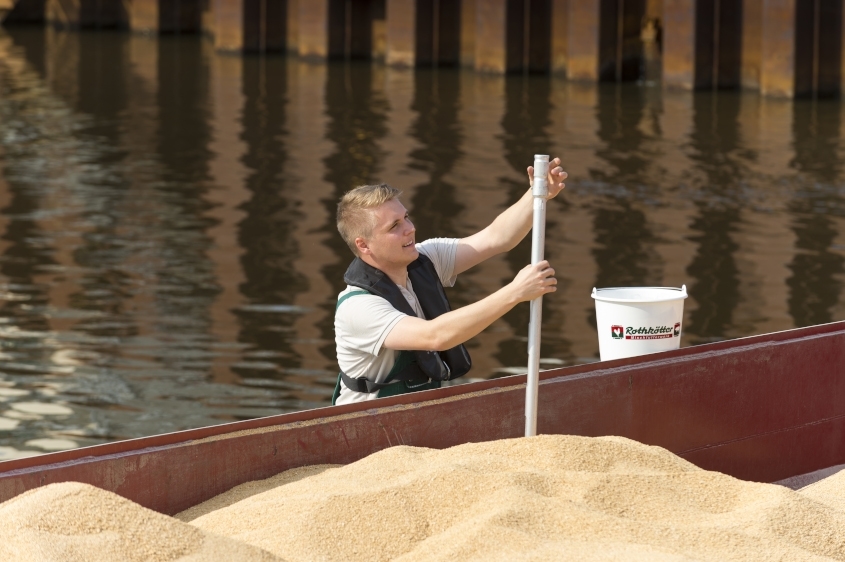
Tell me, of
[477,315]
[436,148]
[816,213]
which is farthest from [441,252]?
[436,148]

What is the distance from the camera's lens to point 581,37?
18.0 m

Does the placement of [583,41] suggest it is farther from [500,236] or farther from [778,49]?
[500,236]

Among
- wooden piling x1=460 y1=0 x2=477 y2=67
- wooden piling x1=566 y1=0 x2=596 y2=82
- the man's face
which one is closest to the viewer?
the man's face

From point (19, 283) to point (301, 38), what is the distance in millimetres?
12622

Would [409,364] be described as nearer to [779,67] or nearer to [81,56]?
[779,67]

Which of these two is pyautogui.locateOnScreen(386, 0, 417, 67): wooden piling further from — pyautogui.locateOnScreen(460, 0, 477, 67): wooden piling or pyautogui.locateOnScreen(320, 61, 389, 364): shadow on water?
pyautogui.locateOnScreen(460, 0, 477, 67): wooden piling

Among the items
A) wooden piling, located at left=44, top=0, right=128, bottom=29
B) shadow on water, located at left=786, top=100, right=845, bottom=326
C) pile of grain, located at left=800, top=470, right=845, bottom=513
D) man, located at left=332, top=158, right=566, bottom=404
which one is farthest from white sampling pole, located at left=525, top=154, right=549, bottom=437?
wooden piling, located at left=44, top=0, right=128, bottom=29

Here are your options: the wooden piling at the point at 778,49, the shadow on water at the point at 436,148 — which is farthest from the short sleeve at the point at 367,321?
the wooden piling at the point at 778,49

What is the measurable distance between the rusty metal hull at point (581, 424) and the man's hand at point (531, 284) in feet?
1.73

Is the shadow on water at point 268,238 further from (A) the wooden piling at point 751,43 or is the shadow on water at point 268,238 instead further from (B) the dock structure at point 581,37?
(A) the wooden piling at point 751,43

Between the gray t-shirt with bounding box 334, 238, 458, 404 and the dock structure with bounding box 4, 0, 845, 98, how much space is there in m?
12.1

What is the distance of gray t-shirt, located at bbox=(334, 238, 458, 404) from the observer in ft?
14.3

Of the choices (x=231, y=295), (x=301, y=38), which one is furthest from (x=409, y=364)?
(x=301, y=38)

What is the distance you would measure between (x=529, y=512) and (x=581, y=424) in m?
1.14
